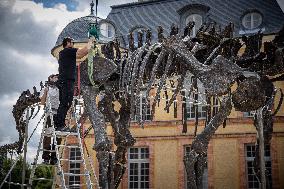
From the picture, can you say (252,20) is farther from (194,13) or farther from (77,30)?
(77,30)

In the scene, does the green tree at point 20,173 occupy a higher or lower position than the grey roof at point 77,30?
lower

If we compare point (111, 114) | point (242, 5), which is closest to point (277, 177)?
point (242, 5)

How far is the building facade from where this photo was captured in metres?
19.4

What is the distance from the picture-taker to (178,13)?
22609 mm

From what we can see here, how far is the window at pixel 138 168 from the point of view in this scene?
2105 centimetres

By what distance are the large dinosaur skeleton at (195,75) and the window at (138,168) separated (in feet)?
45.4

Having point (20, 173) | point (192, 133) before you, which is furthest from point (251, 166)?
point (20, 173)

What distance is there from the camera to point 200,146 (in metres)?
5.71

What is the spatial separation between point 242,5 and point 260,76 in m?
17.5

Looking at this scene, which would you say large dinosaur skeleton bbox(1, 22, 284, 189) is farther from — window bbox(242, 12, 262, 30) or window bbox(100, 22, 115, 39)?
window bbox(100, 22, 115, 39)

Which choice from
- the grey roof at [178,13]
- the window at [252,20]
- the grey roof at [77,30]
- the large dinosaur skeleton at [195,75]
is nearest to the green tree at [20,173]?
the grey roof at [77,30]

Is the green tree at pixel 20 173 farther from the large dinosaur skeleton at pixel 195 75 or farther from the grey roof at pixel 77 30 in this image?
the large dinosaur skeleton at pixel 195 75

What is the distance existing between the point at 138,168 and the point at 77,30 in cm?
896

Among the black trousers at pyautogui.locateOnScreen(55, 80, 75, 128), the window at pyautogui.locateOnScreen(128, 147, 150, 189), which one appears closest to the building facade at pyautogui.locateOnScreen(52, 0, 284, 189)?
the window at pyautogui.locateOnScreen(128, 147, 150, 189)
